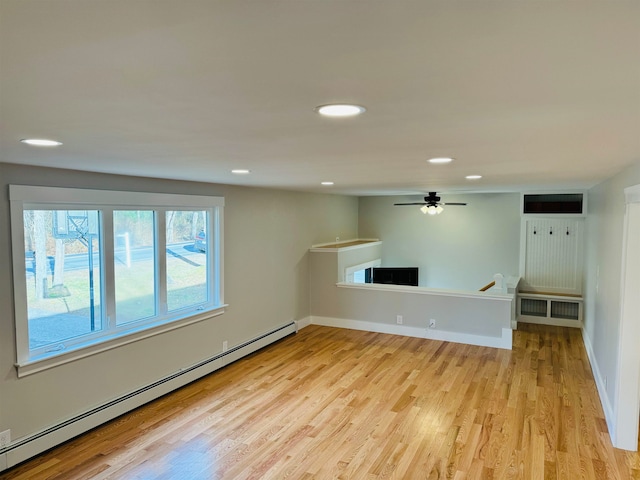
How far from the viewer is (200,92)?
44.8 inches

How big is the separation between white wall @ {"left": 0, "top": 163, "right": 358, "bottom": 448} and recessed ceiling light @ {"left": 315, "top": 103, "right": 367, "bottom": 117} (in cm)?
265

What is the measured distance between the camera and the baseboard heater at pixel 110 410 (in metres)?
2.99

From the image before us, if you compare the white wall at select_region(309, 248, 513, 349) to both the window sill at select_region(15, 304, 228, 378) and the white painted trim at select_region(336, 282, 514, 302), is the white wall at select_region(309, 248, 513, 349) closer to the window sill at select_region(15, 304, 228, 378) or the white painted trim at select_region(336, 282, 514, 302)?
the white painted trim at select_region(336, 282, 514, 302)

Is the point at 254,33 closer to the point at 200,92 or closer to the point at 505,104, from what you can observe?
the point at 200,92

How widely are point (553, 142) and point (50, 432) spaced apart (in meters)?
3.86

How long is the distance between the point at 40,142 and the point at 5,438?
2.26 m

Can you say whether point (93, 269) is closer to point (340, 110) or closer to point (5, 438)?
point (5, 438)

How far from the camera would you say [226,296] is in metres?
5.00

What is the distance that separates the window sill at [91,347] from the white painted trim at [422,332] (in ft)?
8.64

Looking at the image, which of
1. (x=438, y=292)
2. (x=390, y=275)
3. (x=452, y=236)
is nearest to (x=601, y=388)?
(x=438, y=292)

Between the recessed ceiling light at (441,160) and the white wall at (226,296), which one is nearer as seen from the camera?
the recessed ceiling light at (441,160)

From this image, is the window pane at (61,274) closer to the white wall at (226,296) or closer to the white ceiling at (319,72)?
the white wall at (226,296)

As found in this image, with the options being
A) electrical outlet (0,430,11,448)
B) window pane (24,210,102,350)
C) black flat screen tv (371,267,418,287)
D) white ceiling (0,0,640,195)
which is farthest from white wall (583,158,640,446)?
electrical outlet (0,430,11,448)

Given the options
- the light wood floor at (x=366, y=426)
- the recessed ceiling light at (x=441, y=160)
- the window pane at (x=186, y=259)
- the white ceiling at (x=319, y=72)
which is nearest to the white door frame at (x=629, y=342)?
the light wood floor at (x=366, y=426)
